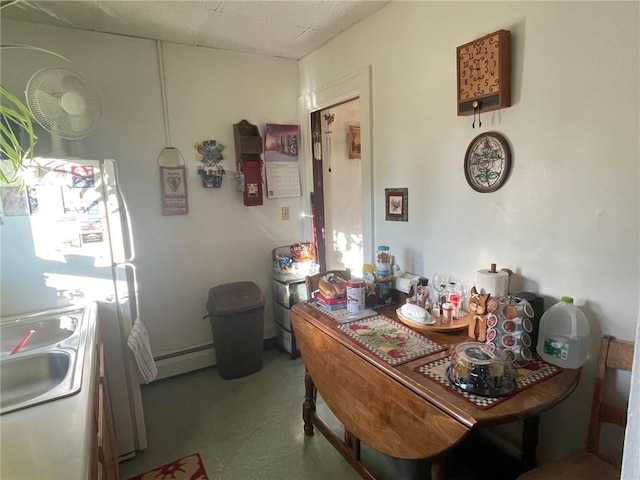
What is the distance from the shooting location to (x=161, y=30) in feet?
7.74

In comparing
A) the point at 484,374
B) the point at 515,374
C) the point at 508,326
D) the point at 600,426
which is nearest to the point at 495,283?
the point at 508,326

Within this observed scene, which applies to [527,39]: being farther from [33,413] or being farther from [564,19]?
[33,413]

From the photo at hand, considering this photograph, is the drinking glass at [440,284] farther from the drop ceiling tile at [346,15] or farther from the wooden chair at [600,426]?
the drop ceiling tile at [346,15]

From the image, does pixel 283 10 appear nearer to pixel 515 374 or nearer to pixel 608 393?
pixel 515 374

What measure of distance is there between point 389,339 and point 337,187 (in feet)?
6.03

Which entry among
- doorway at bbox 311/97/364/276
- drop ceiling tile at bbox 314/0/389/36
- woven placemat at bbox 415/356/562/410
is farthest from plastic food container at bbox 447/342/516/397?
drop ceiling tile at bbox 314/0/389/36

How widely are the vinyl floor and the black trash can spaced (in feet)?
0.31

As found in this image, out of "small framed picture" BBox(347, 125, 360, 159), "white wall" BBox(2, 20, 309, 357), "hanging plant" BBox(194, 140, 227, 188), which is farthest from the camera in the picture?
"small framed picture" BBox(347, 125, 360, 159)

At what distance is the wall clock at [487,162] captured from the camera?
1.59 m

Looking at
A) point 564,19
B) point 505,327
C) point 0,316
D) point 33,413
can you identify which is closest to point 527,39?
point 564,19

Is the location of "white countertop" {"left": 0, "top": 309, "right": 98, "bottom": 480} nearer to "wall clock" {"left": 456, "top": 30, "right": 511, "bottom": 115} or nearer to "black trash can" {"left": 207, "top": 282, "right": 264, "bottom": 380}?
"black trash can" {"left": 207, "top": 282, "right": 264, "bottom": 380}

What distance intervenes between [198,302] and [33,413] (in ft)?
6.29

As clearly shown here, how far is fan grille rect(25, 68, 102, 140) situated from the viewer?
5.85ft

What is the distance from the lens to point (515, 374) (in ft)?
4.26
